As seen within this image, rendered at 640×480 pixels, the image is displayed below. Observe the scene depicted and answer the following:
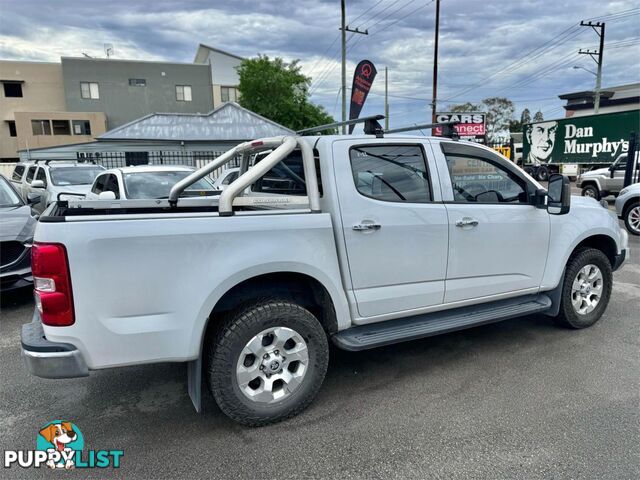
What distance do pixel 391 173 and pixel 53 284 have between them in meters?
2.37

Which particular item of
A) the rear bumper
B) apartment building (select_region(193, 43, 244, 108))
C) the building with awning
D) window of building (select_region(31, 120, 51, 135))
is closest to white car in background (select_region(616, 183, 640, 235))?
the rear bumper

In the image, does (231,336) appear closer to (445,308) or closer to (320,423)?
(320,423)

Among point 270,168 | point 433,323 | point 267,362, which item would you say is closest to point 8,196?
point 270,168

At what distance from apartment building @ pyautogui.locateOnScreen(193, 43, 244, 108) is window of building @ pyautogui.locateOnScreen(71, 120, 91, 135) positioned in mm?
12375

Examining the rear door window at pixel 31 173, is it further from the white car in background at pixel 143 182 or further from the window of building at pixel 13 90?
the window of building at pixel 13 90

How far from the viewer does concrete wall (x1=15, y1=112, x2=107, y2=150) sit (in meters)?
38.5

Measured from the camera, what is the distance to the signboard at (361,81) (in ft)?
40.9

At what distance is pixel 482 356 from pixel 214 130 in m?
18.4

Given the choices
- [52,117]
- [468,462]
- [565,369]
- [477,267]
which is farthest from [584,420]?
[52,117]

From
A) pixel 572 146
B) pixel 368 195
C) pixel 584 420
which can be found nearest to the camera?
pixel 584 420

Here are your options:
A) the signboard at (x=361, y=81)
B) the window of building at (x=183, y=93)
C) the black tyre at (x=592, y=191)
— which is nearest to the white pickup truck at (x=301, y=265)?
the signboard at (x=361, y=81)

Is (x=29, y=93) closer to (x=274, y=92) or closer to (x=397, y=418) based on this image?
(x=274, y=92)

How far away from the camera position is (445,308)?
3555mm

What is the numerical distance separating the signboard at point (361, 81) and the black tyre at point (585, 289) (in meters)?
9.51
